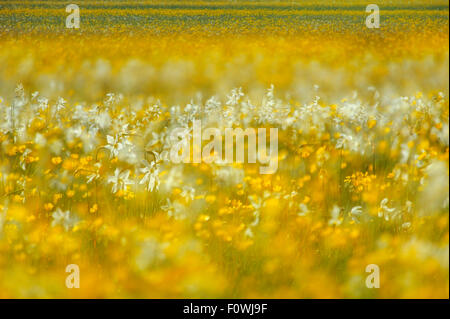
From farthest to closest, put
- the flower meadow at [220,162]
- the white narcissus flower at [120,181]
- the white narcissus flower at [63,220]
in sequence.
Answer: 1. the white narcissus flower at [120,181]
2. the white narcissus flower at [63,220]
3. the flower meadow at [220,162]

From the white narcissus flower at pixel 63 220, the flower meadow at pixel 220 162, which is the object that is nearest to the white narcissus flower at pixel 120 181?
the flower meadow at pixel 220 162

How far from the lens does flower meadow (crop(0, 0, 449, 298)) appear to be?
3.03 meters

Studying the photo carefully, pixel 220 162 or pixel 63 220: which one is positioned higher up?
pixel 220 162

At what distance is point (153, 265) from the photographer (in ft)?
9.77

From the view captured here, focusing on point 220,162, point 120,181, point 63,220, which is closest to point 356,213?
point 220,162

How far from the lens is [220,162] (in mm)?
3803

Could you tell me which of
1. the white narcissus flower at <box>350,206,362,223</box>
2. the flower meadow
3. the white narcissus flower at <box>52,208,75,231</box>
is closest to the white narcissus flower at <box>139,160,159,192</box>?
the flower meadow

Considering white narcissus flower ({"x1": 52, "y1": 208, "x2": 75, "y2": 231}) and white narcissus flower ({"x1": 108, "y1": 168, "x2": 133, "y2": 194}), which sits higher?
white narcissus flower ({"x1": 108, "y1": 168, "x2": 133, "y2": 194})

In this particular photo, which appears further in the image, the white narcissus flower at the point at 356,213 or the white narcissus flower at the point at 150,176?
the white narcissus flower at the point at 150,176

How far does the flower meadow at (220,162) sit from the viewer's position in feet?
9.95

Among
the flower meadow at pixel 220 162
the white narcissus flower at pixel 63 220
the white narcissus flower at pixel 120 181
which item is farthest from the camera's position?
the white narcissus flower at pixel 120 181

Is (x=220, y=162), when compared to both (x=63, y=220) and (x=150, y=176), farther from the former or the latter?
(x=63, y=220)

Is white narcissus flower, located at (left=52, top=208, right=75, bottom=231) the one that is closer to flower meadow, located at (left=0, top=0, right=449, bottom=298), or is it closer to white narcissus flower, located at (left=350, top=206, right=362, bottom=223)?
flower meadow, located at (left=0, top=0, right=449, bottom=298)

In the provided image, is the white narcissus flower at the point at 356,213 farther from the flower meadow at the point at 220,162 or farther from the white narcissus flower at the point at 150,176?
the white narcissus flower at the point at 150,176
